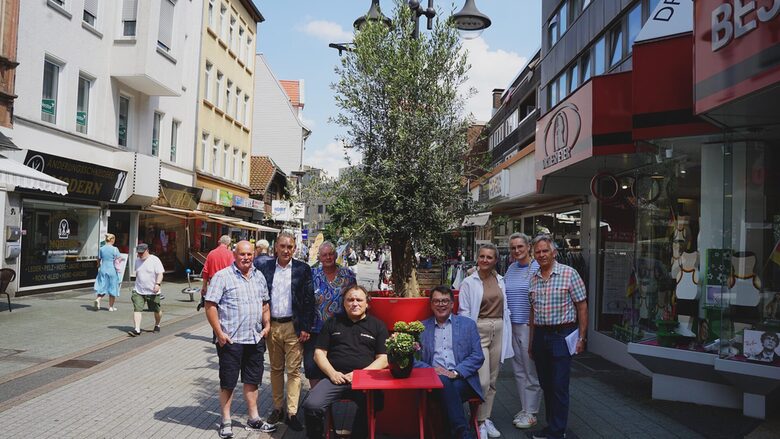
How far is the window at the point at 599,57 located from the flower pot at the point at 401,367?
499 inches

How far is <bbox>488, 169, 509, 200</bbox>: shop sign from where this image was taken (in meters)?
14.6

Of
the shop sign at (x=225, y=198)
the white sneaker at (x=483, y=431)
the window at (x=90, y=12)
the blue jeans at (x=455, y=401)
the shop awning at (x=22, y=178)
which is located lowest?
the white sneaker at (x=483, y=431)

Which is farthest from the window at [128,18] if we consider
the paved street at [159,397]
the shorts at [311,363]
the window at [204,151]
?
the shorts at [311,363]

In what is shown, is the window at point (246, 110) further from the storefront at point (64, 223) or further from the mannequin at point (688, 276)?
the mannequin at point (688, 276)

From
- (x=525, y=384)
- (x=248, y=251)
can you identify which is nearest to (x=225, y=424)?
(x=248, y=251)

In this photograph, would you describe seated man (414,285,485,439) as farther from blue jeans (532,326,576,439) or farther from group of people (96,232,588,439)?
blue jeans (532,326,576,439)

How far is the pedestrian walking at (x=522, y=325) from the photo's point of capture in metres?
5.94

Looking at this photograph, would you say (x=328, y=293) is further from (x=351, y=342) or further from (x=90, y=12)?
(x=90, y=12)

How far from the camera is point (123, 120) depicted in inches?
790

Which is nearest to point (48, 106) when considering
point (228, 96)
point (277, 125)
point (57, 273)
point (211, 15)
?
point (57, 273)

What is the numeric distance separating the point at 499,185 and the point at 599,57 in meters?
4.36

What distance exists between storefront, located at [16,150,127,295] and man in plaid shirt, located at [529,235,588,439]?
13858 mm

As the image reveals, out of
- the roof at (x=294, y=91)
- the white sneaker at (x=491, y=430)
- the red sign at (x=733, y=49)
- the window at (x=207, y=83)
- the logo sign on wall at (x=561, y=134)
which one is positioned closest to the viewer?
the red sign at (x=733, y=49)

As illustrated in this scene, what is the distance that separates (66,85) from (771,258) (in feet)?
55.6
